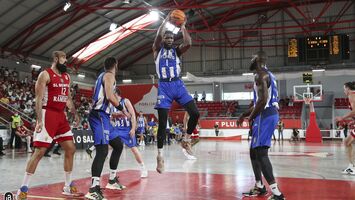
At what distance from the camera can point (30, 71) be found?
31.0 metres

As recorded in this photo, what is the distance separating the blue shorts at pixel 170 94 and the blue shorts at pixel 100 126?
2.84ft

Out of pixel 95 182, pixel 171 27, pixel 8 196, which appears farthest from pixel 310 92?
pixel 8 196

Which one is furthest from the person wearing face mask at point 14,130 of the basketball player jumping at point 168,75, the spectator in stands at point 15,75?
the basketball player jumping at point 168,75

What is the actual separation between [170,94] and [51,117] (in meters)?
1.88

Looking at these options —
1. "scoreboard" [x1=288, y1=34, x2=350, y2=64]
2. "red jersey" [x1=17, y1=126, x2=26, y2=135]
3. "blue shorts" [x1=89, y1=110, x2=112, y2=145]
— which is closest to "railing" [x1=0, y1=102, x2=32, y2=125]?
"red jersey" [x1=17, y1=126, x2=26, y2=135]

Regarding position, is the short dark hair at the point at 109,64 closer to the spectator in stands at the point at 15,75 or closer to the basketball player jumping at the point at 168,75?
the basketball player jumping at the point at 168,75

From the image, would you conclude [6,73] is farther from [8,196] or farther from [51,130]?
[8,196]

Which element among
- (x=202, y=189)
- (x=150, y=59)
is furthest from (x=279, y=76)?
(x=202, y=189)

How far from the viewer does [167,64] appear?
6148mm

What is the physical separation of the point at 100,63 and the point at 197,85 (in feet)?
34.1

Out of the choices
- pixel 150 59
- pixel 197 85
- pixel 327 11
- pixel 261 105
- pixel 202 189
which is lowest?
pixel 202 189

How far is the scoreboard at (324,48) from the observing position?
29.4 metres

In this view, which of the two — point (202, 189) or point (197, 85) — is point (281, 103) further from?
point (202, 189)

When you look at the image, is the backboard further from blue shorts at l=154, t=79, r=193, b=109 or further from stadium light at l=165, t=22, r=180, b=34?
stadium light at l=165, t=22, r=180, b=34
